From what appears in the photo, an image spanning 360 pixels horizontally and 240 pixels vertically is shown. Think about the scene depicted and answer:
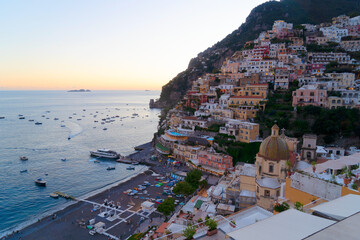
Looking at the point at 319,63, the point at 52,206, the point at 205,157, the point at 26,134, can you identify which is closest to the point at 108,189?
the point at 52,206

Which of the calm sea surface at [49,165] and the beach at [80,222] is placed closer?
the beach at [80,222]

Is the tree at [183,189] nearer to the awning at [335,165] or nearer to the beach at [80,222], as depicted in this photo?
the beach at [80,222]

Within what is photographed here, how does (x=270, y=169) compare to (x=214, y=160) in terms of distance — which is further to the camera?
(x=214, y=160)

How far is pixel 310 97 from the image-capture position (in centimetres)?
5309

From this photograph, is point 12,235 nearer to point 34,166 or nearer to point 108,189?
point 108,189

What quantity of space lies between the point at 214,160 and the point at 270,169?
799 inches

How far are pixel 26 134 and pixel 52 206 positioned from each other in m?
60.9

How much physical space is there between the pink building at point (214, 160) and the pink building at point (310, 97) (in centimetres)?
2254

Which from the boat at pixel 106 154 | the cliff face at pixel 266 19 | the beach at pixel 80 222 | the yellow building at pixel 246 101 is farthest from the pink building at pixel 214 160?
the cliff face at pixel 266 19

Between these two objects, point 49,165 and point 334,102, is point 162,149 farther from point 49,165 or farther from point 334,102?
point 334,102

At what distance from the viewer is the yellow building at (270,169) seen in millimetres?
24766

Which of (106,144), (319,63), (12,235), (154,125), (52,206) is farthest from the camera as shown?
(154,125)

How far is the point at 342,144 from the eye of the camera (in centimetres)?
4469

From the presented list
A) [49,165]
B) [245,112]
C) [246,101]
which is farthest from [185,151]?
[49,165]
